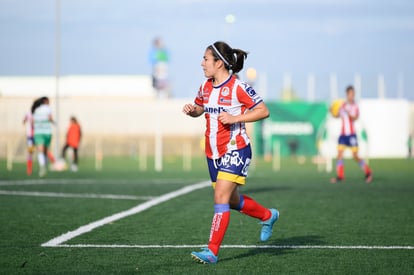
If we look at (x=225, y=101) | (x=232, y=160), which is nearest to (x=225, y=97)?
(x=225, y=101)

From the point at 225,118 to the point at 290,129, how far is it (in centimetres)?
4052

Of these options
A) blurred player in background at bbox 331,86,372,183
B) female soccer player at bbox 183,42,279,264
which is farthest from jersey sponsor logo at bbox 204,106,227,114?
blurred player in background at bbox 331,86,372,183

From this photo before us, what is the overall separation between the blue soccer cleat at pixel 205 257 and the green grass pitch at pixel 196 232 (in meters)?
0.07

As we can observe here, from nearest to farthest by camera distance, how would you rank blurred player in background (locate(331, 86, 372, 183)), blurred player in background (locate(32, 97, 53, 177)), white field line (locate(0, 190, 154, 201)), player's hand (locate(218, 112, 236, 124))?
player's hand (locate(218, 112, 236, 124))
white field line (locate(0, 190, 154, 201))
blurred player in background (locate(331, 86, 372, 183))
blurred player in background (locate(32, 97, 53, 177))

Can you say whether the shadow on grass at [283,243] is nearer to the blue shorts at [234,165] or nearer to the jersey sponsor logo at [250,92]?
the blue shorts at [234,165]

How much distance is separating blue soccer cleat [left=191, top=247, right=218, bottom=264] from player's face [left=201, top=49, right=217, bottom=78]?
1679 mm

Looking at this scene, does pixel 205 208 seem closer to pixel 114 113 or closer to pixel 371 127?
pixel 371 127

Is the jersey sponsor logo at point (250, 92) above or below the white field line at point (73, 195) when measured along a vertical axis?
above

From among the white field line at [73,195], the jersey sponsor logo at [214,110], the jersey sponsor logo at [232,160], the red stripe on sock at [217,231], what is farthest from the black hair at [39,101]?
the red stripe on sock at [217,231]

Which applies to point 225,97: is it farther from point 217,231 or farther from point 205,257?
point 205,257

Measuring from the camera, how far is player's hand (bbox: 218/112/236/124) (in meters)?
7.65

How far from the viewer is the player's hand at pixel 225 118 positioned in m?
7.65

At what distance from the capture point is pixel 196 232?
10.2m

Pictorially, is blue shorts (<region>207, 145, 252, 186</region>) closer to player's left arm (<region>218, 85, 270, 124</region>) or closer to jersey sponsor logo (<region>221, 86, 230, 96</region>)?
player's left arm (<region>218, 85, 270, 124</region>)
